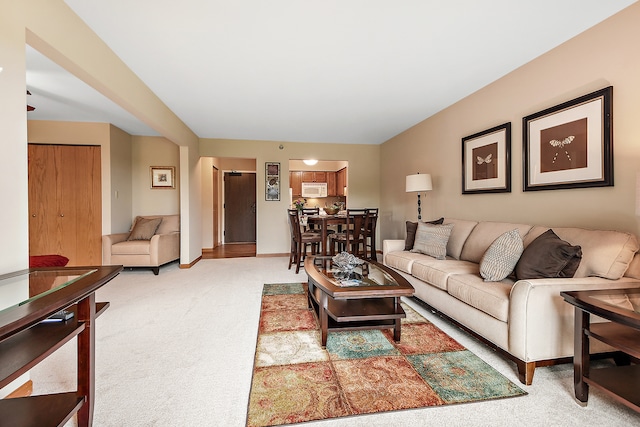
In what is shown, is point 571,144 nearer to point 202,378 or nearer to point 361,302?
point 361,302

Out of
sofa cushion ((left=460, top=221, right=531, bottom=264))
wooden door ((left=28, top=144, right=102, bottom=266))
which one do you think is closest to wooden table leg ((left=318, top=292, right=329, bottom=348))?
sofa cushion ((left=460, top=221, right=531, bottom=264))

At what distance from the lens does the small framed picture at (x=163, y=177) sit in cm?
543

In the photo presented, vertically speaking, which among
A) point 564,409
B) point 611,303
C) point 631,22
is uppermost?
point 631,22

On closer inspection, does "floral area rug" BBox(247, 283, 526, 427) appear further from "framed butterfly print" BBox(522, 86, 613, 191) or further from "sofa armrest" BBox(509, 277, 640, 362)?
"framed butterfly print" BBox(522, 86, 613, 191)

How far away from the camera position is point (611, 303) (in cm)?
138

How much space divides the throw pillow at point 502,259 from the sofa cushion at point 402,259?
0.87 meters

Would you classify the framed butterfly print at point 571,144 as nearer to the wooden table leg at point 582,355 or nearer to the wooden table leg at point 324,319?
the wooden table leg at point 582,355

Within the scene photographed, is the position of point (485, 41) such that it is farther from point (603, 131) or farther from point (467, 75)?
point (603, 131)

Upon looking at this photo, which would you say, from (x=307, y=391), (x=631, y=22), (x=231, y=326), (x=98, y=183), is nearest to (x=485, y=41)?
(x=631, y=22)

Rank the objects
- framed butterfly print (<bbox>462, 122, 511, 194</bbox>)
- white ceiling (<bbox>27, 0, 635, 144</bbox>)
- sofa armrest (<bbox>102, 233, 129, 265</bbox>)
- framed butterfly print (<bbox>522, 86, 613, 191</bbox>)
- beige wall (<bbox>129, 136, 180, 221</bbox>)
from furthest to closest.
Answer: beige wall (<bbox>129, 136, 180, 221</bbox>), sofa armrest (<bbox>102, 233, 129, 265</bbox>), framed butterfly print (<bbox>462, 122, 511, 194</bbox>), framed butterfly print (<bbox>522, 86, 613, 191</bbox>), white ceiling (<bbox>27, 0, 635, 144</bbox>)

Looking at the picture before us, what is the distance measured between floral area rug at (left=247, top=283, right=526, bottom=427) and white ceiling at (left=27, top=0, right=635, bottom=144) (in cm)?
236

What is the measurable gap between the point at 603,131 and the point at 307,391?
2.71m

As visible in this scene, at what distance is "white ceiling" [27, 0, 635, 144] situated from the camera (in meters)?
1.96

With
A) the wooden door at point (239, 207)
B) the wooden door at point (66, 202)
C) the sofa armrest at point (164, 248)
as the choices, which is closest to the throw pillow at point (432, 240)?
the sofa armrest at point (164, 248)
